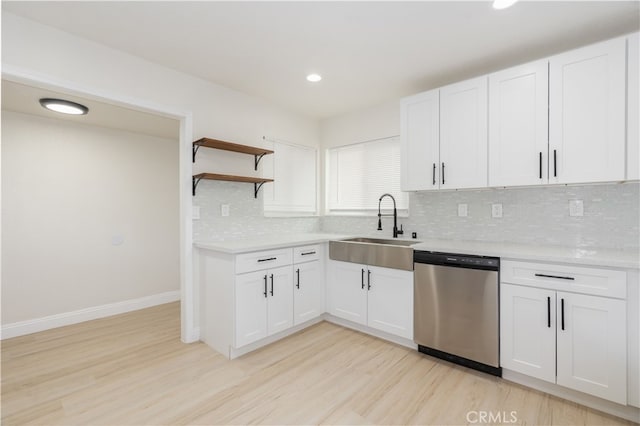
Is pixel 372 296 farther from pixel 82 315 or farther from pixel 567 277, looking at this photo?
pixel 82 315

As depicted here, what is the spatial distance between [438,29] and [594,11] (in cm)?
92

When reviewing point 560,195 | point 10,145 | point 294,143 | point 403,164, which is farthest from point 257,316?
point 10,145

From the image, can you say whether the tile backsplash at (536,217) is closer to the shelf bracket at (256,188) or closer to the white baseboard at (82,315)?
the shelf bracket at (256,188)

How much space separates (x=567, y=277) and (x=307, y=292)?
2.07 m

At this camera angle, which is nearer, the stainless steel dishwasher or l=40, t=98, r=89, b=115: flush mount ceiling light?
the stainless steel dishwasher

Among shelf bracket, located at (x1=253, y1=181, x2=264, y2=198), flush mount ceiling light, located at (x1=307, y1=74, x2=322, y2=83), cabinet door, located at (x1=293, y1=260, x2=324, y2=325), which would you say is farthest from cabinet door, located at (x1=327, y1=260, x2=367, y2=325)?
flush mount ceiling light, located at (x1=307, y1=74, x2=322, y2=83)

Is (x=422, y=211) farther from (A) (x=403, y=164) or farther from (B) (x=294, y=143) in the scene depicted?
(B) (x=294, y=143)

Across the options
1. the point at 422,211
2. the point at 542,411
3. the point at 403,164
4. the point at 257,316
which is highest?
the point at 403,164

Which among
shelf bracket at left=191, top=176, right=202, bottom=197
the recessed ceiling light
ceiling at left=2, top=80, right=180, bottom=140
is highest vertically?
the recessed ceiling light

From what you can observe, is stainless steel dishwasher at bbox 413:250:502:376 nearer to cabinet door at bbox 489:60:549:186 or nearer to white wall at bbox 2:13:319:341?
cabinet door at bbox 489:60:549:186

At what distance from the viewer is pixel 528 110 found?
2207 mm

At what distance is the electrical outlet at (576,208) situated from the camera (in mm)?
2277

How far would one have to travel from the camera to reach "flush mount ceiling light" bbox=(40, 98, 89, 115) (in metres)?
2.73

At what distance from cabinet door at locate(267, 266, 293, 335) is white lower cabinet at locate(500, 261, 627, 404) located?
174 cm
